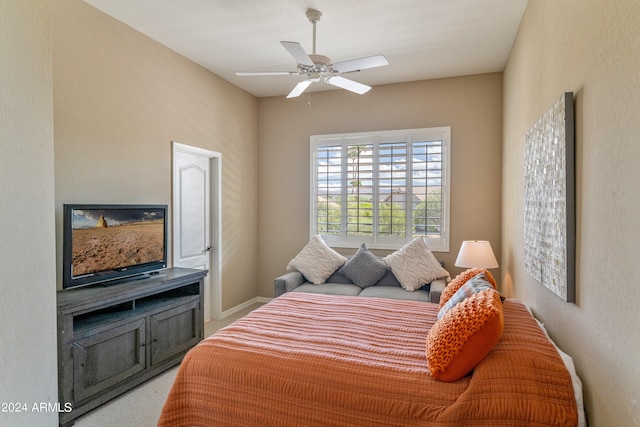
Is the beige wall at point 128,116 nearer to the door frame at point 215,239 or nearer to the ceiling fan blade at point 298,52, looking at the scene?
the door frame at point 215,239

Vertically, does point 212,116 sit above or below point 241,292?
above

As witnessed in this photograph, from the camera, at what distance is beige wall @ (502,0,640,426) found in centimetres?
118

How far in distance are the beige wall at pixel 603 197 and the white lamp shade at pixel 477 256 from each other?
1.43 metres

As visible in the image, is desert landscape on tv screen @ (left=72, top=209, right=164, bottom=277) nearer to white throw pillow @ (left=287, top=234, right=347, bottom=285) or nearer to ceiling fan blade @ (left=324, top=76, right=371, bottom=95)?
white throw pillow @ (left=287, top=234, right=347, bottom=285)

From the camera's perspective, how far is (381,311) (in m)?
2.69

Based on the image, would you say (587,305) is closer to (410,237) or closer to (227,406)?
(227,406)

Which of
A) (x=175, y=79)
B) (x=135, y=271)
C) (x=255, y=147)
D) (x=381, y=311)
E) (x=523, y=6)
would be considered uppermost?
(x=523, y=6)

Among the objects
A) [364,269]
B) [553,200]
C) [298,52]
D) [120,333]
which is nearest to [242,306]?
[364,269]

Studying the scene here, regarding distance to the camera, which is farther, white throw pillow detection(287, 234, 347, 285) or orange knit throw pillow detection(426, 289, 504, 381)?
white throw pillow detection(287, 234, 347, 285)

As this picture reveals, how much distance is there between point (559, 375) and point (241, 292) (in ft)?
13.2

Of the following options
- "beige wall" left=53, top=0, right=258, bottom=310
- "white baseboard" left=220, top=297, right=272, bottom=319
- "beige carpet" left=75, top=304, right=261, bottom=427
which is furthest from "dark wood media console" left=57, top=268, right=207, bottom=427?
"white baseboard" left=220, top=297, right=272, bottom=319

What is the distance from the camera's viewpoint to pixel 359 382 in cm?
170

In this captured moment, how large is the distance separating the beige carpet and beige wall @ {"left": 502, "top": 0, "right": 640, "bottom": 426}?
2.52 metres

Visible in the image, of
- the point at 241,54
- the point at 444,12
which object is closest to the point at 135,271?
the point at 241,54
